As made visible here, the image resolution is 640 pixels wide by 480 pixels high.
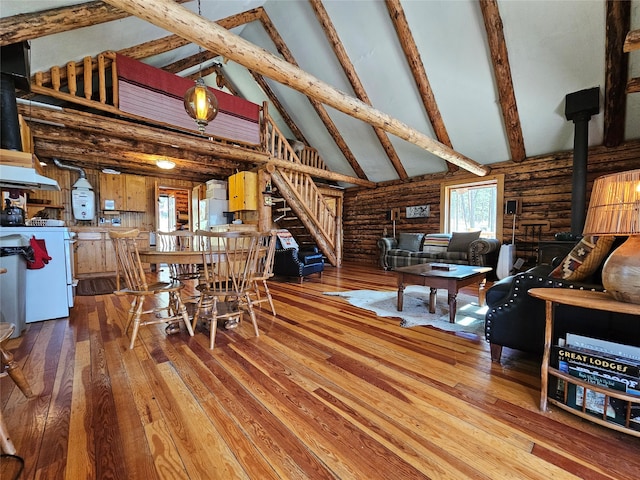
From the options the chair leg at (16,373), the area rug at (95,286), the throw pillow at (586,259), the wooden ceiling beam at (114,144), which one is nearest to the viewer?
the chair leg at (16,373)

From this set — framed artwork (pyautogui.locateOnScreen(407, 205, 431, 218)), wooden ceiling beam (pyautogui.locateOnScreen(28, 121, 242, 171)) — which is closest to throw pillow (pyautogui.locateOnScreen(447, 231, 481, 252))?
framed artwork (pyautogui.locateOnScreen(407, 205, 431, 218))

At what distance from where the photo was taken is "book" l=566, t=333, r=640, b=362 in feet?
4.14

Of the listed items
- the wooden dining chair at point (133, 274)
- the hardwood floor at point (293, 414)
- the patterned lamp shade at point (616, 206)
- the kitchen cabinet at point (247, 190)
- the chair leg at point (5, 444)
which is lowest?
the hardwood floor at point (293, 414)

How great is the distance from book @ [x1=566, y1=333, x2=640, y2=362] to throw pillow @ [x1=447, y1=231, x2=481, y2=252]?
14.9ft

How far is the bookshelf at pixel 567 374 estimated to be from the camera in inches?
46.2

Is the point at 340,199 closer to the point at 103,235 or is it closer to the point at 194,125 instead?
the point at 194,125

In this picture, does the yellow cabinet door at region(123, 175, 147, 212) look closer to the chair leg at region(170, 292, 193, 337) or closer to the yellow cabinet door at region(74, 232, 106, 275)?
the yellow cabinet door at region(74, 232, 106, 275)

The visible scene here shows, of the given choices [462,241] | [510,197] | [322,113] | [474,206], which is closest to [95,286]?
[322,113]

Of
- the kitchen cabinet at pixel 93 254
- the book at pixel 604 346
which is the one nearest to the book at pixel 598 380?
the book at pixel 604 346

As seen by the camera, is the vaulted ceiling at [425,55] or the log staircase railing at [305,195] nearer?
the vaulted ceiling at [425,55]

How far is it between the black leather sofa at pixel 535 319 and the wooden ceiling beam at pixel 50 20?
459 centimetres

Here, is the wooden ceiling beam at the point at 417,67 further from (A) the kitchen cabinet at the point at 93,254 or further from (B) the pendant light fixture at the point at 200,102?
(A) the kitchen cabinet at the point at 93,254

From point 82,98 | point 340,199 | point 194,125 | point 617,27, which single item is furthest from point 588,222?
point 340,199

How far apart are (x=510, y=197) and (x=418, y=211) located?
2.07 m
